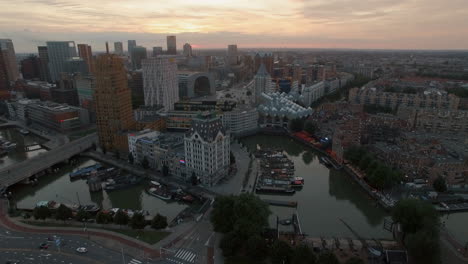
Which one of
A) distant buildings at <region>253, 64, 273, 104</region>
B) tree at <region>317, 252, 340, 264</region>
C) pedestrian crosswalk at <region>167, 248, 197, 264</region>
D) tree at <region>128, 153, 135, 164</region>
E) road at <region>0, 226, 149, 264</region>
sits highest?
distant buildings at <region>253, 64, 273, 104</region>

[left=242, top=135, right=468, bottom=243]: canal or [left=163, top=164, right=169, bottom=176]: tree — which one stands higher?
[left=163, top=164, right=169, bottom=176]: tree

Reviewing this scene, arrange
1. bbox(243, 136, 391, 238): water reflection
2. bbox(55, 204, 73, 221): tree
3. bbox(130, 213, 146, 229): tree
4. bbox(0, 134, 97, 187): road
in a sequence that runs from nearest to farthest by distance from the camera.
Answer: bbox(130, 213, 146, 229): tree
bbox(55, 204, 73, 221): tree
bbox(243, 136, 391, 238): water reflection
bbox(0, 134, 97, 187): road

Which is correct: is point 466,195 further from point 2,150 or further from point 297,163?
point 2,150

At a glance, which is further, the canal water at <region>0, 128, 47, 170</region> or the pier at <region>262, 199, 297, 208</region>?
the canal water at <region>0, 128, 47, 170</region>

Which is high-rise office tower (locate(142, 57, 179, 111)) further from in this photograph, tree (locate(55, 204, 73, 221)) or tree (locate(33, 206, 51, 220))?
tree (locate(55, 204, 73, 221))

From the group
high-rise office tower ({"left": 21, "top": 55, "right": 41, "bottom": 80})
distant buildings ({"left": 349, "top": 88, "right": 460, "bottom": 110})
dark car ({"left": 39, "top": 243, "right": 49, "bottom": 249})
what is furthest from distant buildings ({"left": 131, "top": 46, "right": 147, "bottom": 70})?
dark car ({"left": 39, "top": 243, "right": 49, "bottom": 249})

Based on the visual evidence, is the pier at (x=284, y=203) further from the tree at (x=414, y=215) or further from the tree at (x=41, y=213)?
the tree at (x=41, y=213)

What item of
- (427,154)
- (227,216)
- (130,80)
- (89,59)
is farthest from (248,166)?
(89,59)

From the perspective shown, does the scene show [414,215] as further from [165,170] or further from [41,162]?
[41,162]
